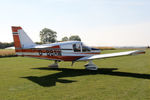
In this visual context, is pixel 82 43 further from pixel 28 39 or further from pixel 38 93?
pixel 38 93

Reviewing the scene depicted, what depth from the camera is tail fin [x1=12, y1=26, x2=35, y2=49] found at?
1485 cm

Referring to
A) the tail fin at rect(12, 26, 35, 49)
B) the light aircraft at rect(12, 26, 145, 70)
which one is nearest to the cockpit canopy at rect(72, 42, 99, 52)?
the light aircraft at rect(12, 26, 145, 70)

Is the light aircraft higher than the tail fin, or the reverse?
the tail fin

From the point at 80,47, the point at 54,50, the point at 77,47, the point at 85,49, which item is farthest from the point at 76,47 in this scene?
the point at 54,50

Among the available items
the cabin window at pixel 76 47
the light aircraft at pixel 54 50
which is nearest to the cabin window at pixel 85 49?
the light aircraft at pixel 54 50

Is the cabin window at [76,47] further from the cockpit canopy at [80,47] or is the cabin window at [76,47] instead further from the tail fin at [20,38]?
the tail fin at [20,38]

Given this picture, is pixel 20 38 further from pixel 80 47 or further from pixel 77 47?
Result: pixel 80 47

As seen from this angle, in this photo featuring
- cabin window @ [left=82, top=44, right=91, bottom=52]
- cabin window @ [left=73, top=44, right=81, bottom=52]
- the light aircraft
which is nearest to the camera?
the light aircraft

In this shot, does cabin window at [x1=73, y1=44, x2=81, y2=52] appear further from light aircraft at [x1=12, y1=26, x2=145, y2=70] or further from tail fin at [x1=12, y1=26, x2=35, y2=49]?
tail fin at [x1=12, y1=26, x2=35, y2=49]

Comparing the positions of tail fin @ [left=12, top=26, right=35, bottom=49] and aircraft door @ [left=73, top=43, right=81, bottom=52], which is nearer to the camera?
tail fin @ [left=12, top=26, right=35, bottom=49]

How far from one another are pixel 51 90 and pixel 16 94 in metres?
1.64

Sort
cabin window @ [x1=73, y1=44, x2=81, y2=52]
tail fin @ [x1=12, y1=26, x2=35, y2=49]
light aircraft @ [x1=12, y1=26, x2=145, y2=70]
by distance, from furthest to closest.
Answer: cabin window @ [x1=73, y1=44, x2=81, y2=52], tail fin @ [x1=12, y1=26, x2=35, y2=49], light aircraft @ [x1=12, y1=26, x2=145, y2=70]

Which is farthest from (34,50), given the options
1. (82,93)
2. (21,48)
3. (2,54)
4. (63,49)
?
(2,54)

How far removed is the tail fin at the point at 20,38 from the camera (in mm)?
14852
